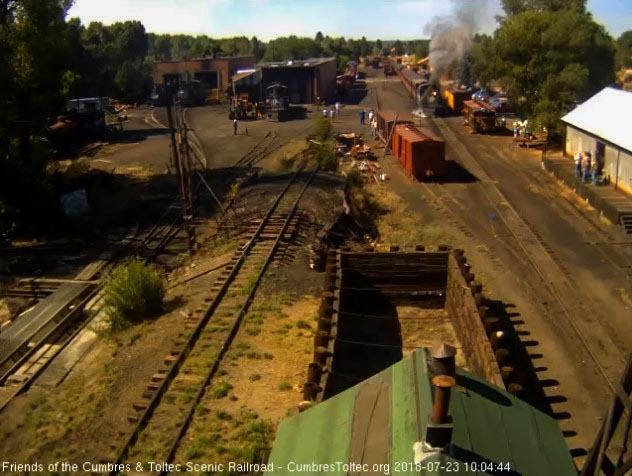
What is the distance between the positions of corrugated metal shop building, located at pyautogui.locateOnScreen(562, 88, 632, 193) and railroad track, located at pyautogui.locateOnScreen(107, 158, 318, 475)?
1340cm

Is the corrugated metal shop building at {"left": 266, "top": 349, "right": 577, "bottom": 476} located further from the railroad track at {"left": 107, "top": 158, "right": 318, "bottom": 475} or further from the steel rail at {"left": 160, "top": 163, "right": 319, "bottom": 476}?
the railroad track at {"left": 107, "top": 158, "right": 318, "bottom": 475}

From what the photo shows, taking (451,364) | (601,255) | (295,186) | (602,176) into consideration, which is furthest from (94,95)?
(451,364)

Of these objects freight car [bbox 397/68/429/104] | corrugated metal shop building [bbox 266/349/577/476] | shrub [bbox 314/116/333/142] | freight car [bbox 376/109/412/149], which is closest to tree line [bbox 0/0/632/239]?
freight car [bbox 376/109/412/149]

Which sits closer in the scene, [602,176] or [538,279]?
[538,279]

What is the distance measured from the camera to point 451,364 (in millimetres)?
4621

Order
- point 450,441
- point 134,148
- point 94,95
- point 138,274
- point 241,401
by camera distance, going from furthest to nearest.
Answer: point 94,95, point 134,148, point 138,274, point 241,401, point 450,441

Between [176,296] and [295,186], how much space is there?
9961 millimetres

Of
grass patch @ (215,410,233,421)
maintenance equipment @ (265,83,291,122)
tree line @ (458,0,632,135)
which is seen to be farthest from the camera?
maintenance equipment @ (265,83,291,122)

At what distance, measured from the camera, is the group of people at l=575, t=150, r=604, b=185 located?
Result: 26277 millimetres

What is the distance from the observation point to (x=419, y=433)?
439 centimetres

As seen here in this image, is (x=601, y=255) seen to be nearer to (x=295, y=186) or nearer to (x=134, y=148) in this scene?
(x=295, y=186)

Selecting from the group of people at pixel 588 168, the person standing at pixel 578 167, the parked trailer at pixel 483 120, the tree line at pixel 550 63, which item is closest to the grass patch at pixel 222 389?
the group of people at pixel 588 168

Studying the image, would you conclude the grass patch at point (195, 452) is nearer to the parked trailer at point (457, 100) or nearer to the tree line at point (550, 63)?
the tree line at point (550, 63)

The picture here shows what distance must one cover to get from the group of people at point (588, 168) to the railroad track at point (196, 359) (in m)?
13.6
